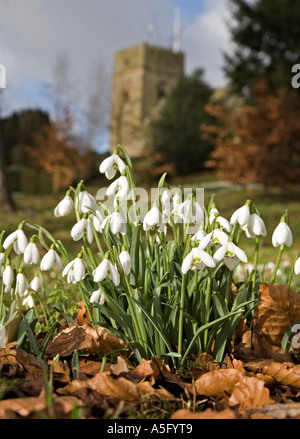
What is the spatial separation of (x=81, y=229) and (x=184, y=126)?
53.7ft

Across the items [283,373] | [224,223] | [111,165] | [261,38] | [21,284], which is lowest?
[283,373]

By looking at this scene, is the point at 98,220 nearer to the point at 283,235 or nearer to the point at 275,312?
the point at 283,235

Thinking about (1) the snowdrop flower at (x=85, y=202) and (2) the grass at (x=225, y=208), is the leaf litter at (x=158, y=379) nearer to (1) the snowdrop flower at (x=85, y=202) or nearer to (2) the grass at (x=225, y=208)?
(1) the snowdrop flower at (x=85, y=202)

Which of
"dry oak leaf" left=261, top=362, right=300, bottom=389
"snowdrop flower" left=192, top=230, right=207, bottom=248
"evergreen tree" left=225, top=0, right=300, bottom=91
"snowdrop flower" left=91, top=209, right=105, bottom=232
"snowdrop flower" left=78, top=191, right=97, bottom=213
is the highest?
"evergreen tree" left=225, top=0, right=300, bottom=91

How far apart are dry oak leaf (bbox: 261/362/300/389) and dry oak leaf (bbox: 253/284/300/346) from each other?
0.27 m

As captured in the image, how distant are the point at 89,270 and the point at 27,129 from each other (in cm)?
2161

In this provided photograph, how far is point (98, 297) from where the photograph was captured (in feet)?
5.04

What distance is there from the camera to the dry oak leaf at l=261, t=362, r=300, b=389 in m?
1.38

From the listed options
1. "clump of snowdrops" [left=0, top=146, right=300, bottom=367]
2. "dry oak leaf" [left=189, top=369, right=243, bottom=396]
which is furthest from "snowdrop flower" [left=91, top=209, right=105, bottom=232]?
"dry oak leaf" [left=189, top=369, right=243, bottom=396]

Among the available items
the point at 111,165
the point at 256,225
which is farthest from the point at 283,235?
the point at 111,165

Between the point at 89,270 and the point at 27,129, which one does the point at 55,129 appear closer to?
the point at 27,129

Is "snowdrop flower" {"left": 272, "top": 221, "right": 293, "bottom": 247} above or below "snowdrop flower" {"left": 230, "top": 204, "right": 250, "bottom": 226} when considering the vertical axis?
below

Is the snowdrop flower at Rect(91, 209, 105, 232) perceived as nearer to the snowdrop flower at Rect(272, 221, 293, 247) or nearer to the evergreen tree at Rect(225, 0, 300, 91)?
the snowdrop flower at Rect(272, 221, 293, 247)
